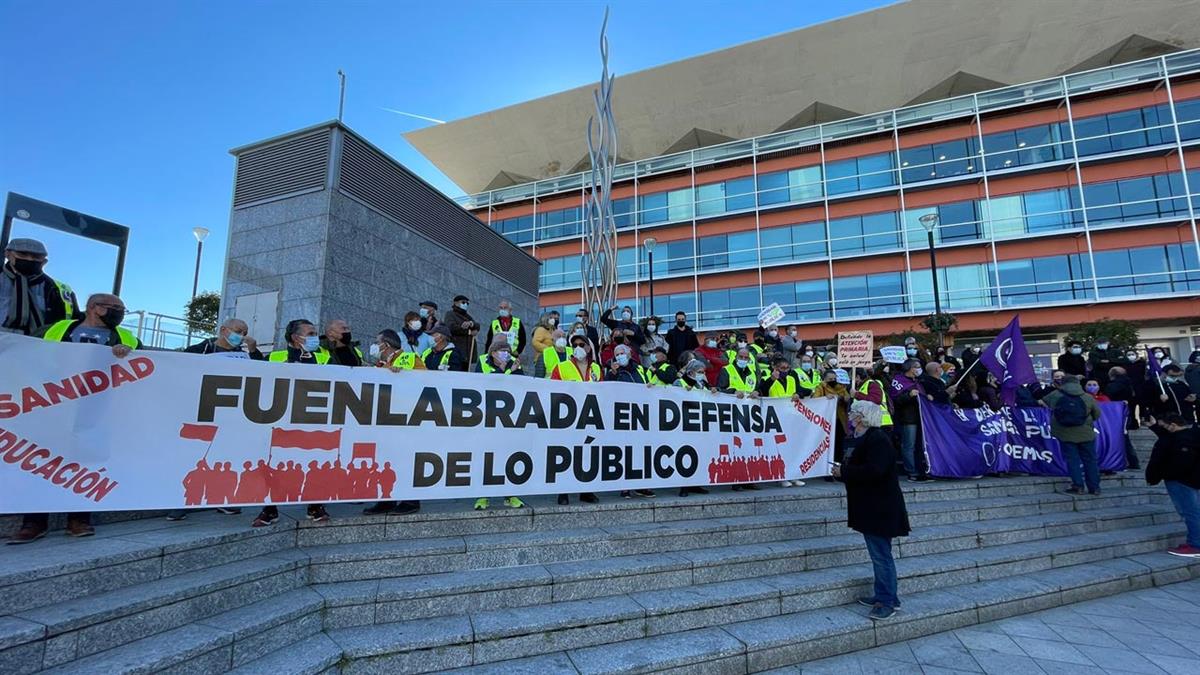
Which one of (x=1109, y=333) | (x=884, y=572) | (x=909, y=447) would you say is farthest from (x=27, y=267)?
(x=1109, y=333)

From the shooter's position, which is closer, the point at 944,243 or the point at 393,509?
the point at 393,509

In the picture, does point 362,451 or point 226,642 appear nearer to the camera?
point 226,642

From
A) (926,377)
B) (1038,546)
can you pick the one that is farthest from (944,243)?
(1038,546)

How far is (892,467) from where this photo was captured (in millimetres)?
4609

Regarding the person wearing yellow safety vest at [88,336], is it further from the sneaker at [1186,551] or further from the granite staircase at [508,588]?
the sneaker at [1186,551]

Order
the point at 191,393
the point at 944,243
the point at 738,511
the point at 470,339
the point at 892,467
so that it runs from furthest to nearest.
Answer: the point at 944,243
the point at 470,339
the point at 738,511
the point at 892,467
the point at 191,393

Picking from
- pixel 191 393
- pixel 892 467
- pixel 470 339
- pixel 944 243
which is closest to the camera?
pixel 191 393

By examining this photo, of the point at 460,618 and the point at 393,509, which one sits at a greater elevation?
the point at 393,509

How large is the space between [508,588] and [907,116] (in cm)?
3978

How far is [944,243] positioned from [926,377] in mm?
28793

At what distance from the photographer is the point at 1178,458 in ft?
23.0

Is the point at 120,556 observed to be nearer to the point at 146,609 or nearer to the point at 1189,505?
the point at 146,609

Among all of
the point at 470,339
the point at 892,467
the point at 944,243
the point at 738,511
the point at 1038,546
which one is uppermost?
the point at 944,243

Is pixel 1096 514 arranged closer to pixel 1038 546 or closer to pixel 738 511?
pixel 1038 546
